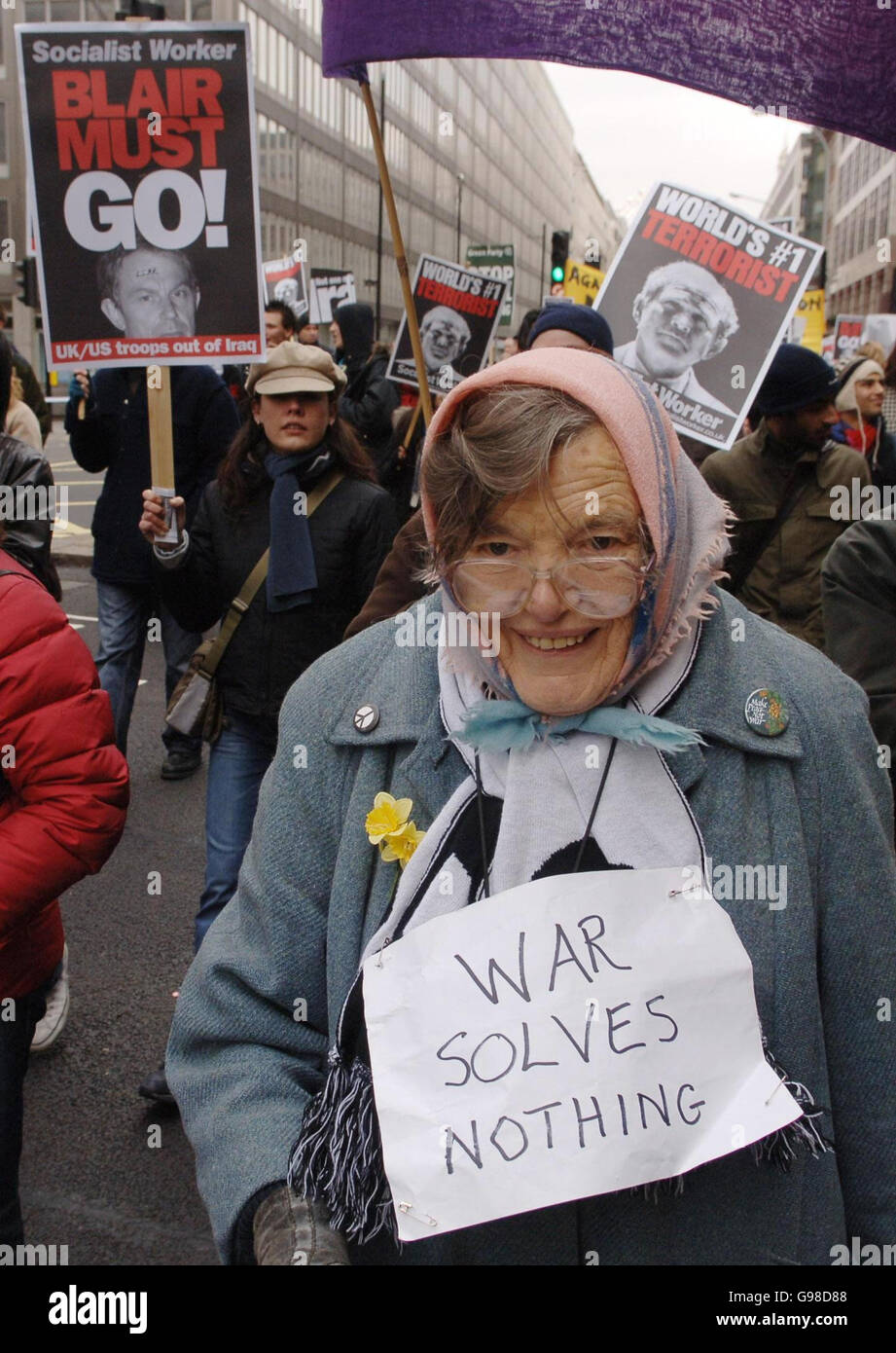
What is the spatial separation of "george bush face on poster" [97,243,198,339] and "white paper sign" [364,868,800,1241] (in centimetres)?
266

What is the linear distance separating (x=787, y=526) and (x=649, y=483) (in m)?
3.29

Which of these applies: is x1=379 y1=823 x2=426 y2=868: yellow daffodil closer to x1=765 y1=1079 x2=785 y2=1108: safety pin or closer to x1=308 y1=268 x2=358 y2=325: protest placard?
x1=765 y1=1079 x2=785 y2=1108: safety pin

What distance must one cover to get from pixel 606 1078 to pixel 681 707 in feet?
1.50

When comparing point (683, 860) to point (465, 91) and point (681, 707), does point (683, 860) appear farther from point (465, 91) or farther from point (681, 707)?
point (465, 91)

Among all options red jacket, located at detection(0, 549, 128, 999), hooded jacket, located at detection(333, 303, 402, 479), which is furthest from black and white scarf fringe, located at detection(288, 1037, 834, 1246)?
hooded jacket, located at detection(333, 303, 402, 479)

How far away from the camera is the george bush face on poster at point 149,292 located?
147 inches

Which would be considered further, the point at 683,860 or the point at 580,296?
the point at 580,296

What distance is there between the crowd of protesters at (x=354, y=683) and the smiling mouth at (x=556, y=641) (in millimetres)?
14

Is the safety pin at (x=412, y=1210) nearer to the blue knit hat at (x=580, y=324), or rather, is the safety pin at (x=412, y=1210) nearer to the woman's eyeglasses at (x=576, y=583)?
the woman's eyeglasses at (x=576, y=583)

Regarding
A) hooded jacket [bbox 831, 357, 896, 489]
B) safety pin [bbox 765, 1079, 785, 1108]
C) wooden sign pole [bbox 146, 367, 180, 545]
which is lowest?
hooded jacket [bbox 831, 357, 896, 489]

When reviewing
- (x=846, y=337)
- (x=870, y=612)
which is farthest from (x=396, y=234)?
(x=846, y=337)

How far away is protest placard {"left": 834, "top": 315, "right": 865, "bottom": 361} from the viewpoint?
1764 cm

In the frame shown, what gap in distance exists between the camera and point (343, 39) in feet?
8.85

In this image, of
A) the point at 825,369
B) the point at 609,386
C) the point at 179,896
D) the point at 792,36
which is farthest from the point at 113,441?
the point at 609,386
